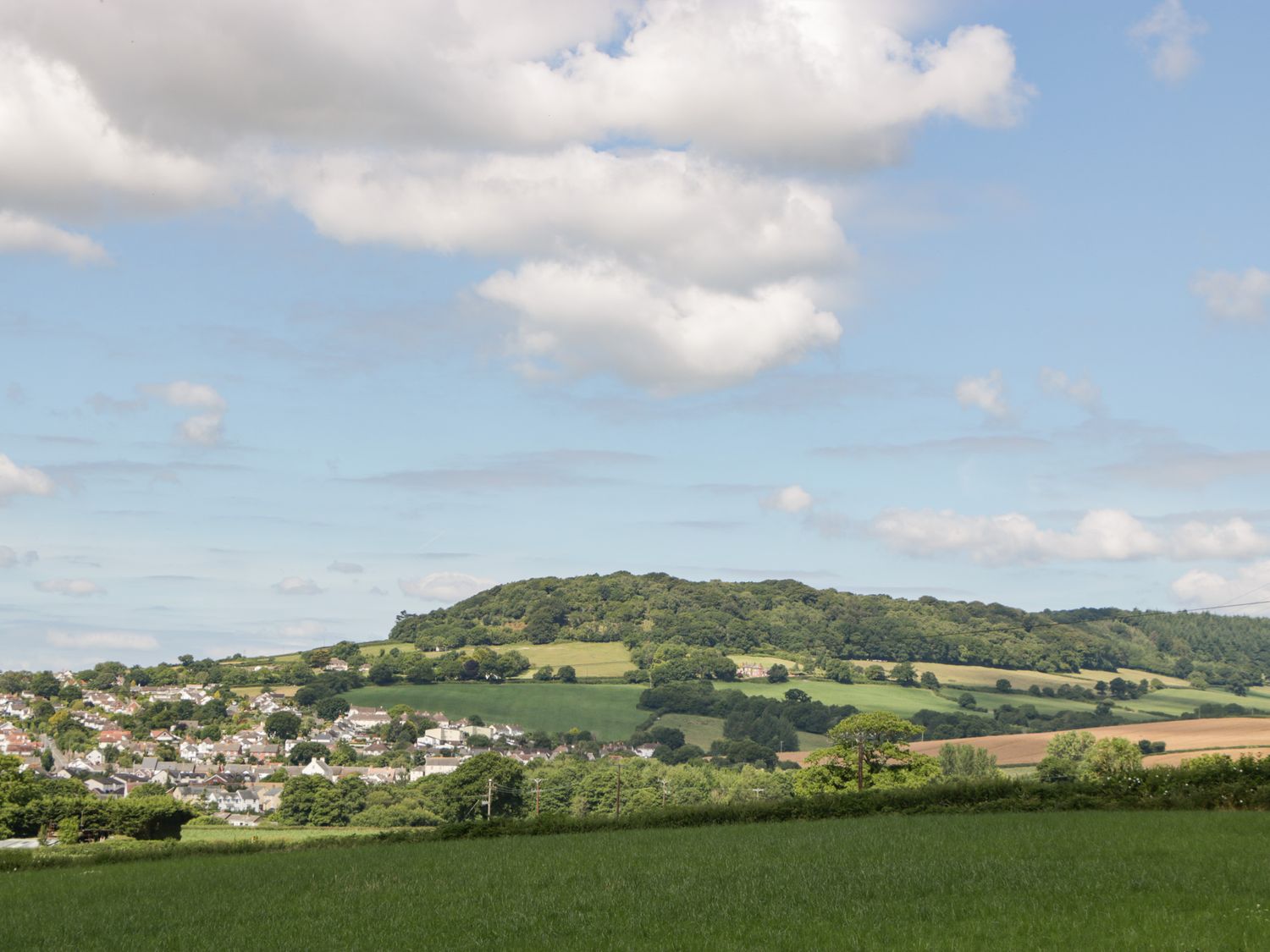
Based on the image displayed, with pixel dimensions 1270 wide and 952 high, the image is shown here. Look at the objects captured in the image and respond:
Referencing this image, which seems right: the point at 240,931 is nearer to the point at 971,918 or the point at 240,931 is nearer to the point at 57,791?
the point at 971,918

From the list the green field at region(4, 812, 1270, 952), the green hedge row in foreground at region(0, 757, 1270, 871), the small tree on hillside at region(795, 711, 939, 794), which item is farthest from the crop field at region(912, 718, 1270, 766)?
the green field at region(4, 812, 1270, 952)

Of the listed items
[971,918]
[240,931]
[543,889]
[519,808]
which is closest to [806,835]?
[543,889]

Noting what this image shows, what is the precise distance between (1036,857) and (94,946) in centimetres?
2470

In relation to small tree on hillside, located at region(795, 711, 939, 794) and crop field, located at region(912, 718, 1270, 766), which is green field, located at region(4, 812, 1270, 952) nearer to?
small tree on hillside, located at region(795, 711, 939, 794)

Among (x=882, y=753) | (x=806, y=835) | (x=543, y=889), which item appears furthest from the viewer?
(x=882, y=753)

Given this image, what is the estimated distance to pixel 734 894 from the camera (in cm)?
2748

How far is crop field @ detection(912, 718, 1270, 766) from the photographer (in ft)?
427

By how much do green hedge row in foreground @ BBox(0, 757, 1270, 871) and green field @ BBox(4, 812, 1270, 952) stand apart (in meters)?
4.95

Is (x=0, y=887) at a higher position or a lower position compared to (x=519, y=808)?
higher

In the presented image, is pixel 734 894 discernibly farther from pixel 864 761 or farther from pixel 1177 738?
pixel 1177 738

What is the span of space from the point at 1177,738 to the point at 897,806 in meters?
102

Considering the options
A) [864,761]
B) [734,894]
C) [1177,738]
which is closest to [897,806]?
[734,894]

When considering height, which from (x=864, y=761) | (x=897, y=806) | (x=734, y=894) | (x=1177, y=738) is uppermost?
(x=734, y=894)

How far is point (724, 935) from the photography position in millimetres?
22078
